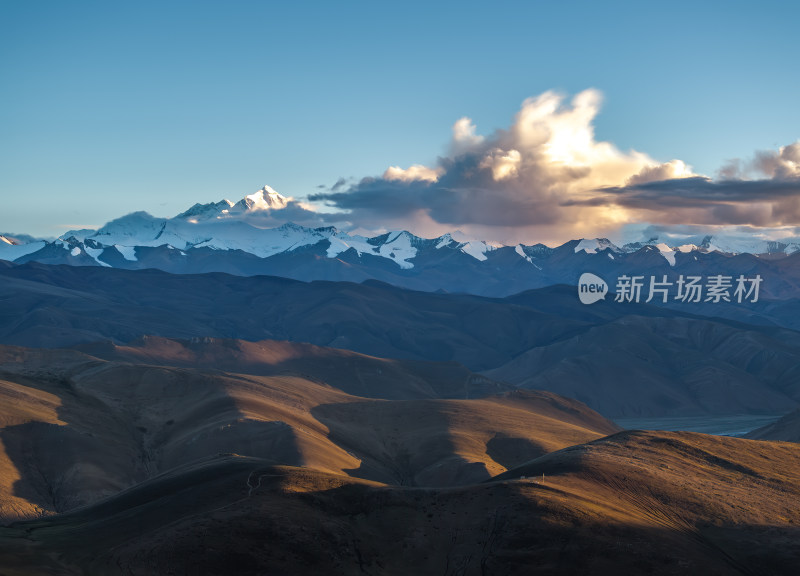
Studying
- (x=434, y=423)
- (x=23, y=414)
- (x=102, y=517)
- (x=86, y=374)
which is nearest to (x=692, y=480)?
(x=102, y=517)

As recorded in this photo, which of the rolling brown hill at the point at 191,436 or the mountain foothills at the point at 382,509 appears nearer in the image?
the mountain foothills at the point at 382,509

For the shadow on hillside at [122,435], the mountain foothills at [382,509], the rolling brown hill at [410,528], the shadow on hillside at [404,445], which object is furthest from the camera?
the shadow on hillside at [404,445]

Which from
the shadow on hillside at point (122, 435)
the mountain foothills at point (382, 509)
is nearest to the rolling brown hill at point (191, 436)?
the shadow on hillside at point (122, 435)

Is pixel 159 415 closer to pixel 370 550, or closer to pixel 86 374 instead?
Result: pixel 86 374

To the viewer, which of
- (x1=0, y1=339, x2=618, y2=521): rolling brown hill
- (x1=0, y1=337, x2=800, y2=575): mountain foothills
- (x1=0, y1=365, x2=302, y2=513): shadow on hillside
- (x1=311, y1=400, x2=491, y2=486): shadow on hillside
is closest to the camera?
(x1=0, y1=337, x2=800, y2=575): mountain foothills

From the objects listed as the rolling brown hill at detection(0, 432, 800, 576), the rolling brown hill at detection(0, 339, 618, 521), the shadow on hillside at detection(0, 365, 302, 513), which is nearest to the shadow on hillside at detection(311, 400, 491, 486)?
the rolling brown hill at detection(0, 339, 618, 521)

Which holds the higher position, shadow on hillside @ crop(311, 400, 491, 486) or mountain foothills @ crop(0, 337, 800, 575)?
mountain foothills @ crop(0, 337, 800, 575)

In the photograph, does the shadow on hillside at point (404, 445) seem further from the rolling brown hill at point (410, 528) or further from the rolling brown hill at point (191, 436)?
A: the rolling brown hill at point (410, 528)

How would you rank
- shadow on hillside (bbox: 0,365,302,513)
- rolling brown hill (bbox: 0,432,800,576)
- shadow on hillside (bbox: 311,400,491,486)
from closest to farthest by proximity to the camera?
rolling brown hill (bbox: 0,432,800,576)
shadow on hillside (bbox: 0,365,302,513)
shadow on hillside (bbox: 311,400,491,486)

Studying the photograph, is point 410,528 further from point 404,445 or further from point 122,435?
point 122,435

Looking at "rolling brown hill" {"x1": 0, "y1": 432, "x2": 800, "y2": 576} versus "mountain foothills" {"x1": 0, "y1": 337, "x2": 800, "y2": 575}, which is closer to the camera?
"rolling brown hill" {"x1": 0, "y1": 432, "x2": 800, "y2": 576}

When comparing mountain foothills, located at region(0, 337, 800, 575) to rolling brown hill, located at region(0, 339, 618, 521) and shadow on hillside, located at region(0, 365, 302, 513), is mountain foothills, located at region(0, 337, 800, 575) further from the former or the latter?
rolling brown hill, located at region(0, 339, 618, 521)
